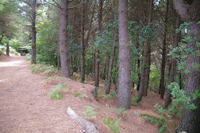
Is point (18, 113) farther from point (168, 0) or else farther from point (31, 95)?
point (168, 0)

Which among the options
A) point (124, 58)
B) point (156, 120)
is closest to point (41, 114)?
point (124, 58)

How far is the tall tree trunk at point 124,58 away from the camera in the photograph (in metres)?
6.14

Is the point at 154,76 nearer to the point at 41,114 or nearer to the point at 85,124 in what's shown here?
the point at 85,124

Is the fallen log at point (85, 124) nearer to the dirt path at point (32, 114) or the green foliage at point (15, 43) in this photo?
the dirt path at point (32, 114)

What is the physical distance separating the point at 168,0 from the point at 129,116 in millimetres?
7635

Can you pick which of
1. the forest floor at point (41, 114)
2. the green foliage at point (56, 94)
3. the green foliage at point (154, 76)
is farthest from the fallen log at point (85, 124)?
the green foliage at point (154, 76)

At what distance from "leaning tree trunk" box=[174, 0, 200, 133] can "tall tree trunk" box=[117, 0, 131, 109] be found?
2099 mm

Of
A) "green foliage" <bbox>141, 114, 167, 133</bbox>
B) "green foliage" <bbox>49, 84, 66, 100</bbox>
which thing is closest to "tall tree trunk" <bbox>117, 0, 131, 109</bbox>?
"green foliage" <bbox>141, 114, 167, 133</bbox>

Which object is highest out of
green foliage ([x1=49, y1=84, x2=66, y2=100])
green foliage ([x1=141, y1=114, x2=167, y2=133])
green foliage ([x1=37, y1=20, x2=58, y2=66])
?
green foliage ([x1=37, y1=20, x2=58, y2=66])

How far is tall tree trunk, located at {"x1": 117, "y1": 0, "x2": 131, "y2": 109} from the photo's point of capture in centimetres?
614

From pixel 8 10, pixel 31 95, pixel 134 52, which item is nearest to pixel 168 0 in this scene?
pixel 134 52

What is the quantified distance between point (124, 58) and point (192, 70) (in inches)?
102

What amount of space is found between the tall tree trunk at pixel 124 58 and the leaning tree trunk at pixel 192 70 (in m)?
2.10

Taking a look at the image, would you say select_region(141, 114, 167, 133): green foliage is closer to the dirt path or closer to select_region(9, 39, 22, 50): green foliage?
the dirt path
